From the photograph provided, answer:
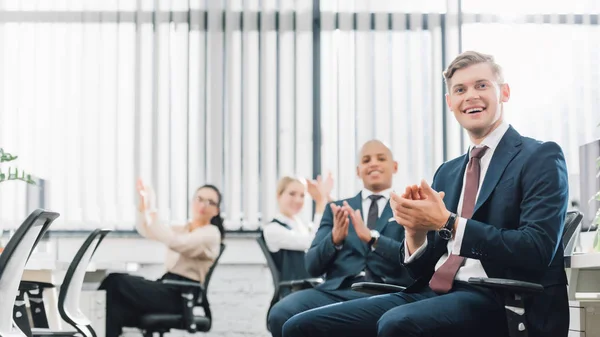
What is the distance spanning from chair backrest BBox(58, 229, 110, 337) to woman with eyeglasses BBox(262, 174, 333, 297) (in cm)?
113

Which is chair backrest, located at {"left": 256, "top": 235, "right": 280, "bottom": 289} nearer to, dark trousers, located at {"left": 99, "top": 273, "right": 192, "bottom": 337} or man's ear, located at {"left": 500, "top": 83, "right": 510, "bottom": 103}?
dark trousers, located at {"left": 99, "top": 273, "right": 192, "bottom": 337}

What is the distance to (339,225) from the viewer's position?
3564 mm

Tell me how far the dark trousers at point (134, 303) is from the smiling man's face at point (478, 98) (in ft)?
9.80

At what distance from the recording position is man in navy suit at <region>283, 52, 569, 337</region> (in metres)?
Answer: 2.13

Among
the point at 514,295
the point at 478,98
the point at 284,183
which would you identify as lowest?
the point at 514,295

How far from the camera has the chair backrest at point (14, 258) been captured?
8.35 feet

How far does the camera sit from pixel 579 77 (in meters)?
5.89

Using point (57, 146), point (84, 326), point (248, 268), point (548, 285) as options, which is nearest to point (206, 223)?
point (248, 268)

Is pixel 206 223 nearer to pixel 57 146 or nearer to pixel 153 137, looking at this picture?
pixel 153 137

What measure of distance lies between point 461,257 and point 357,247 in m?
1.50

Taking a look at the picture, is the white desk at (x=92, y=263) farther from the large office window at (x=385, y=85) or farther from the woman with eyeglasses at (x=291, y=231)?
the large office window at (x=385, y=85)

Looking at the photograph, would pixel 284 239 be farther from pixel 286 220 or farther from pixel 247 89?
pixel 247 89

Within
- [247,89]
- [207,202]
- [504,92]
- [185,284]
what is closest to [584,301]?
[504,92]

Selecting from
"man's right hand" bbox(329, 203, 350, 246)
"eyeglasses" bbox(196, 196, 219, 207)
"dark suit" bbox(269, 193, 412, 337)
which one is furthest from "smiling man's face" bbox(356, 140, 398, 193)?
"eyeglasses" bbox(196, 196, 219, 207)
